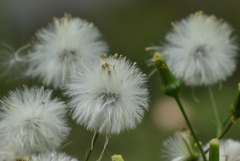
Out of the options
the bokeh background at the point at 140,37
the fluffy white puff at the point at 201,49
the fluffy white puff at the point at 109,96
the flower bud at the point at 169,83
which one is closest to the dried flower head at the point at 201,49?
the fluffy white puff at the point at 201,49

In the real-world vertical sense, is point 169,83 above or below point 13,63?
below

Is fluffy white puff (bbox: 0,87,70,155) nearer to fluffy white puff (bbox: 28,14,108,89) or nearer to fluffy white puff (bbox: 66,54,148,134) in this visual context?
fluffy white puff (bbox: 66,54,148,134)

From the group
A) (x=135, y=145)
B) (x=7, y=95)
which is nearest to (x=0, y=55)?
(x=7, y=95)

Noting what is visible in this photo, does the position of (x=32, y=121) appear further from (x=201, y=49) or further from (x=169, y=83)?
(x=201, y=49)

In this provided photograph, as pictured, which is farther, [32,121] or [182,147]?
[182,147]

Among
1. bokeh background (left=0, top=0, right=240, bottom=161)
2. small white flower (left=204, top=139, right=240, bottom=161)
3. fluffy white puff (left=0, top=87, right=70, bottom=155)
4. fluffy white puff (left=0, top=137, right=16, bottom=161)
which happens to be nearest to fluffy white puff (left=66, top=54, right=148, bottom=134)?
fluffy white puff (left=0, top=87, right=70, bottom=155)

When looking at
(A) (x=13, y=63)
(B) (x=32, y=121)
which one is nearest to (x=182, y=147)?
(B) (x=32, y=121)
